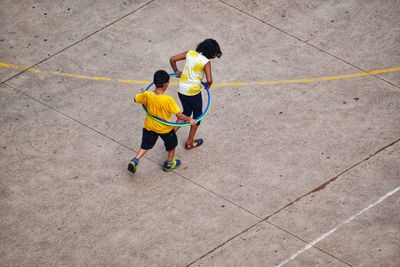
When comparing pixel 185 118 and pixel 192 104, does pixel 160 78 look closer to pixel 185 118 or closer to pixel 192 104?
pixel 185 118

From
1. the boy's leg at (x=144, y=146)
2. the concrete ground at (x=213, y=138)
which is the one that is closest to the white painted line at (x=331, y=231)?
the concrete ground at (x=213, y=138)

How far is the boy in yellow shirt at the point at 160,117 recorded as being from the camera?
10055mm

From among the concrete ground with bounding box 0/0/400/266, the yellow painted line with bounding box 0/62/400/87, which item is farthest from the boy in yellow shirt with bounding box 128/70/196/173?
the yellow painted line with bounding box 0/62/400/87

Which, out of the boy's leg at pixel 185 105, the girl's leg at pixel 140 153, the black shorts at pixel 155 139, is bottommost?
the girl's leg at pixel 140 153

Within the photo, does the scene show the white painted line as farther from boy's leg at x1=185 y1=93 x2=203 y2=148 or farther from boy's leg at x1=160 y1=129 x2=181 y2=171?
boy's leg at x1=185 y1=93 x2=203 y2=148

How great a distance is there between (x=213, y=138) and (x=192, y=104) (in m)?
0.85

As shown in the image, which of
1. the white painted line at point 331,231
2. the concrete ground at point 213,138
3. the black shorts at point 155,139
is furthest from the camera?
the black shorts at point 155,139

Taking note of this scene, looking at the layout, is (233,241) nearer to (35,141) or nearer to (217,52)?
(217,52)

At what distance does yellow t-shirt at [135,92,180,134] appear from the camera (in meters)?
10.1

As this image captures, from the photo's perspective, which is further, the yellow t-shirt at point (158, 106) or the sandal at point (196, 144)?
Result: the sandal at point (196, 144)

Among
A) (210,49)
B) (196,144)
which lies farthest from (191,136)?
(210,49)

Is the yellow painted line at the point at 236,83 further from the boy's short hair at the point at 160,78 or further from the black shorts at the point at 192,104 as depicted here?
the boy's short hair at the point at 160,78

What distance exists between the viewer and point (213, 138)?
1151 cm

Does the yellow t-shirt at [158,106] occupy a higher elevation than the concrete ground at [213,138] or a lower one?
higher
